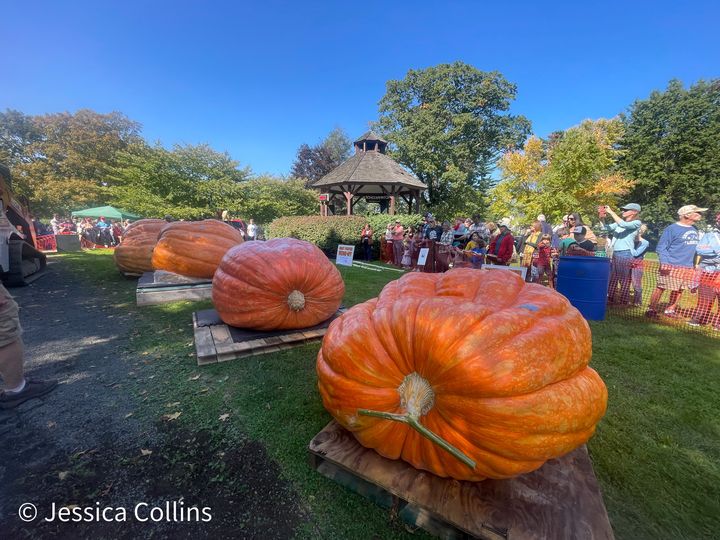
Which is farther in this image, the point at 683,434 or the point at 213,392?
the point at 213,392

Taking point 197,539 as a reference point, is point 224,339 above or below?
above

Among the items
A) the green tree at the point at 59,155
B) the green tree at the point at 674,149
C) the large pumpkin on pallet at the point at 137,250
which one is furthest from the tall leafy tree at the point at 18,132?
the green tree at the point at 674,149

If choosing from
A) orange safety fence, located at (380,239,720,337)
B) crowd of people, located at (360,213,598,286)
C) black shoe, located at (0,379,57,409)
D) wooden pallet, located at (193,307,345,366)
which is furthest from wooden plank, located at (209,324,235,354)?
orange safety fence, located at (380,239,720,337)

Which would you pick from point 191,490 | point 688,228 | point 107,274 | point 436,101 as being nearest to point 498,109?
point 436,101

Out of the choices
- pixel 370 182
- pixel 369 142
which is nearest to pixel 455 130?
pixel 369 142

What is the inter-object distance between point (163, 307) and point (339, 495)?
493 cm

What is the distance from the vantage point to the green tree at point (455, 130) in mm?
27938

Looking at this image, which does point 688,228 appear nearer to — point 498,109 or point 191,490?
point 191,490

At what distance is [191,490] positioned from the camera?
171 centimetres

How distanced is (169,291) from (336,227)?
1010 cm

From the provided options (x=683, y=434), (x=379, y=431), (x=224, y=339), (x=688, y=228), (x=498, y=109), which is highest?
(x=498, y=109)

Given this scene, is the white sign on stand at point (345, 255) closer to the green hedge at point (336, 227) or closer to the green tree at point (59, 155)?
the green hedge at point (336, 227)

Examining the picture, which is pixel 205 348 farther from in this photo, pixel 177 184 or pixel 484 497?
pixel 177 184

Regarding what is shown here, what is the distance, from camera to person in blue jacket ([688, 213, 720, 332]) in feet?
15.7
